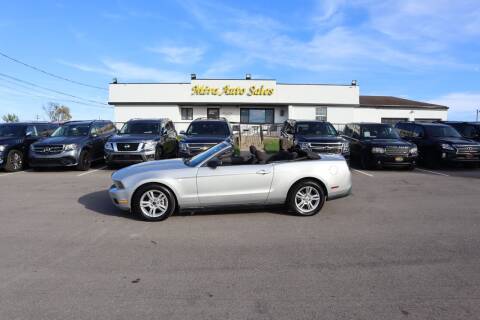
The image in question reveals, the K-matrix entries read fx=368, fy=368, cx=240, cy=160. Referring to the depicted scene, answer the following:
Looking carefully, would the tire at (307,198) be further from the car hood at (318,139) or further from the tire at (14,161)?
the tire at (14,161)

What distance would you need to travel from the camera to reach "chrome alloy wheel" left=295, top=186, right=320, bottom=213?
657 cm

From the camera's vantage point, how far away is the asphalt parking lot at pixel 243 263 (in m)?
3.39

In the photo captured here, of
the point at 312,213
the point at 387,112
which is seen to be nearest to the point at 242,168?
the point at 312,213

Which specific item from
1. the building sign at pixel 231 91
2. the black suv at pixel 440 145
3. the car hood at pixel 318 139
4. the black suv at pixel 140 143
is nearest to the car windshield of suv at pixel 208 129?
the black suv at pixel 140 143

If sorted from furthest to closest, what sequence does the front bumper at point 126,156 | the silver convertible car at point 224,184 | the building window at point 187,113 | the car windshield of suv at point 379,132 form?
the building window at point 187,113 → the car windshield of suv at point 379,132 → the front bumper at point 126,156 → the silver convertible car at point 224,184

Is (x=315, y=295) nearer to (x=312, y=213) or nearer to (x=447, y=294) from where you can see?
(x=447, y=294)

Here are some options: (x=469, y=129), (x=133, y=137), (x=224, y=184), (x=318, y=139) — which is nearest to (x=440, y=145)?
(x=318, y=139)

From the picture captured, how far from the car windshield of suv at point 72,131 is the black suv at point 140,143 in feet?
4.27

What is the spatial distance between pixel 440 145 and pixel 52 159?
13.5 meters

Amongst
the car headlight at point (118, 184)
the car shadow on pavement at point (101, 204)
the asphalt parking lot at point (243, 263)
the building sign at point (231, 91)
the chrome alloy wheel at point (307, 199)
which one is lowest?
the asphalt parking lot at point (243, 263)

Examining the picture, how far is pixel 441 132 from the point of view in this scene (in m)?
14.6

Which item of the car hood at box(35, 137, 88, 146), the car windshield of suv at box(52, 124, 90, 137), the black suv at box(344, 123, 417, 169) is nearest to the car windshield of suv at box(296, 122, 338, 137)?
the black suv at box(344, 123, 417, 169)

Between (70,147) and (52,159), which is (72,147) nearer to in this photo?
(70,147)

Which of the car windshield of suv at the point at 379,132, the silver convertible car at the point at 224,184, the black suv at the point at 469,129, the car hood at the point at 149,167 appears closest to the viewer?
the silver convertible car at the point at 224,184
